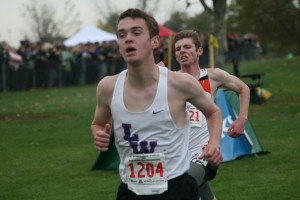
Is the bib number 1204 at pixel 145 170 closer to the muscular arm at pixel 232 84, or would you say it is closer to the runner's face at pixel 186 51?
the muscular arm at pixel 232 84

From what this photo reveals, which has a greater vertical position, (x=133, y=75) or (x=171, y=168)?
(x=133, y=75)

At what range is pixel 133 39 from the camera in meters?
Result: 5.10

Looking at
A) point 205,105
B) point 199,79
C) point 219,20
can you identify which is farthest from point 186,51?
point 219,20

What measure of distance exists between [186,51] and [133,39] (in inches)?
114

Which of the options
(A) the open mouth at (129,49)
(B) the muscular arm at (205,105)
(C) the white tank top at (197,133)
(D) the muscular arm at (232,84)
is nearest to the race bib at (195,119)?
(C) the white tank top at (197,133)

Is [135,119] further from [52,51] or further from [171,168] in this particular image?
[52,51]

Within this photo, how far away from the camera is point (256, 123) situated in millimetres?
17938

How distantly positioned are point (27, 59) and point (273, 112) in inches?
520

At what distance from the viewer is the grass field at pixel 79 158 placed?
33.0 ft

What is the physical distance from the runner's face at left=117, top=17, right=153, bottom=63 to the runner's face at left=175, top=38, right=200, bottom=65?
2.73m

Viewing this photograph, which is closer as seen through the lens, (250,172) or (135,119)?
(135,119)

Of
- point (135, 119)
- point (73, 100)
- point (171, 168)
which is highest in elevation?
point (135, 119)

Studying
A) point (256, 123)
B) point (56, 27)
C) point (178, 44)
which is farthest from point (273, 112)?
point (56, 27)

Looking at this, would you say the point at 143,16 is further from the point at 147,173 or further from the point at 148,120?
the point at 147,173
